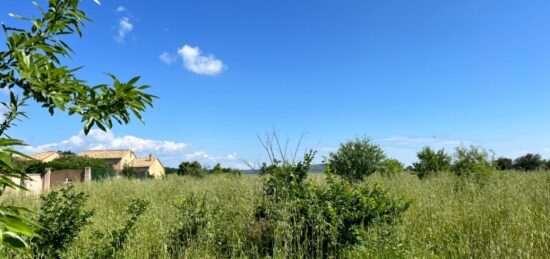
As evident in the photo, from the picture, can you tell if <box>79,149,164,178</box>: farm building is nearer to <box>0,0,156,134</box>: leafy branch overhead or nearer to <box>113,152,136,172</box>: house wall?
<box>113,152,136,172</box>: house wall

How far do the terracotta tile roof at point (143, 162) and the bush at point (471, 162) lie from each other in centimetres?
5245

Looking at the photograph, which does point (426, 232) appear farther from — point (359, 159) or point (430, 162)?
point (430, 162)

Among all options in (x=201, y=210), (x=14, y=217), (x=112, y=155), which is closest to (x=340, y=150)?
(x=201, y=210)

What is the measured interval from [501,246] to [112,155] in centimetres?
6086

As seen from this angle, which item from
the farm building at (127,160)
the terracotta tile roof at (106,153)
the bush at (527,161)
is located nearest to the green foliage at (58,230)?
the bush at (527,161)

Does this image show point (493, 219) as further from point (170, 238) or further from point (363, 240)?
point (170, 238)

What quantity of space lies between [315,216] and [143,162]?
60.9 meters

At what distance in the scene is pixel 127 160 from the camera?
58.8m

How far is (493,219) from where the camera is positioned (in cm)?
489

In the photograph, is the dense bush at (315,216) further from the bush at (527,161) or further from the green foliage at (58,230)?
the bush at (527,161)

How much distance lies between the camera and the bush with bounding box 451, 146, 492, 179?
12.2m

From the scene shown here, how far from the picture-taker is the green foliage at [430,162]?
53.1ft

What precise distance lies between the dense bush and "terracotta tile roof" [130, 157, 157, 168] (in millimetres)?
57293

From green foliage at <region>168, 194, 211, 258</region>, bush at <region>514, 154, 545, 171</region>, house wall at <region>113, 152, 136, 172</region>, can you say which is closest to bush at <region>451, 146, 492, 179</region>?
green foliage at <region>168, 194, 211, 258</region>
